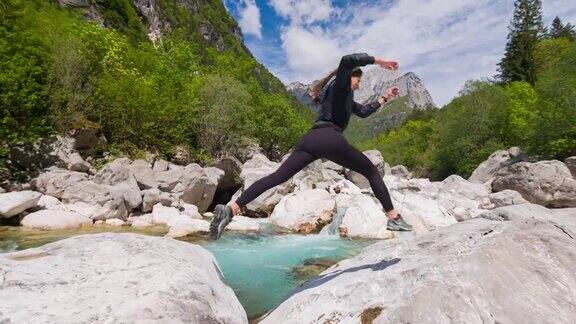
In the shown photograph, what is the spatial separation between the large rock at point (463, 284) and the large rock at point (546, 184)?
75.0ft

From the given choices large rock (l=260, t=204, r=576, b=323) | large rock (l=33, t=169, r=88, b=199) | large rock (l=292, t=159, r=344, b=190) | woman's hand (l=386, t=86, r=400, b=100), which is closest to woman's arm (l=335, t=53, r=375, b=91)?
woman's hand (l=386, t=86, r=400, b=100)

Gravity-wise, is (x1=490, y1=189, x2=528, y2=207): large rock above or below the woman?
below

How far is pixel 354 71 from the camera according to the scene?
5.12 meters

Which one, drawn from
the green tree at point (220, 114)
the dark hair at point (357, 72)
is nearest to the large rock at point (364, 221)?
the dark hair at point (357, 72)

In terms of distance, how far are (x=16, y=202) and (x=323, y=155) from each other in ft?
46.6

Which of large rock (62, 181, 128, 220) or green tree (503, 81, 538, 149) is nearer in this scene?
large rock (62, 181, 128, 220)

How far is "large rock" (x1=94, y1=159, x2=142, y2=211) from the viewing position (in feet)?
60.6

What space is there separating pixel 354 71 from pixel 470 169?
52481 millimetres

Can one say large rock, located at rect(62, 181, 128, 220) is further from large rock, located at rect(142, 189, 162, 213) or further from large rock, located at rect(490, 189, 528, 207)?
large rock, located at rect(490, 189, 528, 207)

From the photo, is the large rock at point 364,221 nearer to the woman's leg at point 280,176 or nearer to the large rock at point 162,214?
the large rock at point 162,214

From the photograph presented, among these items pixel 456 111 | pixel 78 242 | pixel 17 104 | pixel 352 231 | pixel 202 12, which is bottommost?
pixel 352 231

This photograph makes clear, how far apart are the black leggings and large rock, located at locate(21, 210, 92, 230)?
12509 millimetres

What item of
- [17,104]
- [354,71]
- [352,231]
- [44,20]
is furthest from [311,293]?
[44,20]

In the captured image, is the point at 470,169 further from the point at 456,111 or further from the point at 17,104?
the point at 17,104
